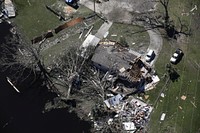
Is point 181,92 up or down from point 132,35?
down

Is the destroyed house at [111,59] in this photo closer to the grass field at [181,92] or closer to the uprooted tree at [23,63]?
the grass field at [181,92]

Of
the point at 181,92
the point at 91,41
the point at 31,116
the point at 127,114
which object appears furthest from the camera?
the point at 91,41

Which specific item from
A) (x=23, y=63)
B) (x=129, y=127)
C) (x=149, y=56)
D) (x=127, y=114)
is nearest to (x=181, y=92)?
(x=149, y=56)

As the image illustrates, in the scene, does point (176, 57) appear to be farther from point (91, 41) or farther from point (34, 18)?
point (34, 18)

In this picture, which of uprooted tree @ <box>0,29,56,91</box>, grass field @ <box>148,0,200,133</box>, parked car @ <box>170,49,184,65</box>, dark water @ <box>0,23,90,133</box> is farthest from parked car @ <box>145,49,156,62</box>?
uprooted tree @ <box>0,29,56,91</box>

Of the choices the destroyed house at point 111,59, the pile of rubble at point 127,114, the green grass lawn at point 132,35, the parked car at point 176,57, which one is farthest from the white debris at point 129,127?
the green grass lawn at point 132,35

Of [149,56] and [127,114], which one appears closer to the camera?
[127,114]

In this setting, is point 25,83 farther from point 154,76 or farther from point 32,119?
point 154,76
